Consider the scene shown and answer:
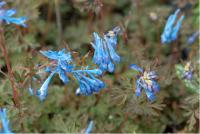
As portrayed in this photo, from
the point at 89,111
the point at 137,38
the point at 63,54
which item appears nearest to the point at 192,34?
the point at 137,38

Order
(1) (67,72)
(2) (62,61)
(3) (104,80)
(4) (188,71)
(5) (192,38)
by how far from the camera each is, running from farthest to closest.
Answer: (5) (192,38)
(3) (104,80)
(4) (188,71)
(1) (67,72)
(2) (62,61)

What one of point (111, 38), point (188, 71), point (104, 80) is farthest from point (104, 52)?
point (188, 71)

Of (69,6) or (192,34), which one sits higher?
(69,6)

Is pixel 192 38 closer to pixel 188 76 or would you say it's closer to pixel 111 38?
pixel 188 76

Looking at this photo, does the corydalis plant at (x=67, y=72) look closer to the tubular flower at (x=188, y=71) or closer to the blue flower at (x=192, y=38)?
the tubular flower at (x=188, y=71)

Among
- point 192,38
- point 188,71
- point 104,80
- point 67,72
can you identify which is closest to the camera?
point 67,72

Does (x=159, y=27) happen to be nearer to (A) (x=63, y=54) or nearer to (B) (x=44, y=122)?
(B) (x=44, y=122)

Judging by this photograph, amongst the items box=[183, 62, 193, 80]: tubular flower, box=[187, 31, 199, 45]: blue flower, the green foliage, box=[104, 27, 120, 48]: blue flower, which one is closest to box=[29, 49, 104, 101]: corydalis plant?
the green foliage
